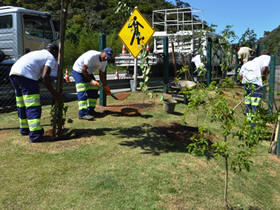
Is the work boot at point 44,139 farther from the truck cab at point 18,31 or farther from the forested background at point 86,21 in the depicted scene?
the forested background at point 86,21

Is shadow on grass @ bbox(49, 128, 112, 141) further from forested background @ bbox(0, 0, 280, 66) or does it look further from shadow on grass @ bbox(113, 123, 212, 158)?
forested background @ bbox(0, 0, 280, 66)

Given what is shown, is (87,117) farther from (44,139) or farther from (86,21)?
(86,21)

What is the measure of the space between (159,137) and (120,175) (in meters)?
1.59

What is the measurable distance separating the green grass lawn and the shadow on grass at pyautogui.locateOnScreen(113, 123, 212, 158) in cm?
2

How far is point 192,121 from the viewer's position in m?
6.35

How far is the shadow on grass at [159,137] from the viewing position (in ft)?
14.7

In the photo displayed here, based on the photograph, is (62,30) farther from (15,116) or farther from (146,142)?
(15,116)

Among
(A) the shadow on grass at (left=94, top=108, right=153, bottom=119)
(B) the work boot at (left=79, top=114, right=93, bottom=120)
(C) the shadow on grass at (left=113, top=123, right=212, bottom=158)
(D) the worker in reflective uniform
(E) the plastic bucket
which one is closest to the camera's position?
(D) the worker in reflective uniform

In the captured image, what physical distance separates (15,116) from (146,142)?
3691mm

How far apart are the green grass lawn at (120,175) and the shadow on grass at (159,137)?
2 centimetres

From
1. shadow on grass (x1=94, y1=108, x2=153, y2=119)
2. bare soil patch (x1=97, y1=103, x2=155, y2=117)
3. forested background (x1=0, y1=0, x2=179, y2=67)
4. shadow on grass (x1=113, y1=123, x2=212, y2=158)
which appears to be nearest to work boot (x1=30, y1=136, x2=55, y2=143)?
shadow on grass (x1=113, y1=123, x2=212, y2=158)

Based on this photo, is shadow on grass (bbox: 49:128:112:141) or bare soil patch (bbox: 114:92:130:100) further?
bare soil patch (bbox: 114:92:130:100)

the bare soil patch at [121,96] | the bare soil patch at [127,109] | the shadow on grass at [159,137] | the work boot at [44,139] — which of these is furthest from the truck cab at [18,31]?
the shadow on grass at [159,137]

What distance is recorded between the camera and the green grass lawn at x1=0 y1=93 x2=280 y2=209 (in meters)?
3.04
